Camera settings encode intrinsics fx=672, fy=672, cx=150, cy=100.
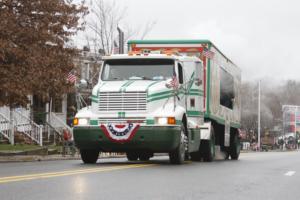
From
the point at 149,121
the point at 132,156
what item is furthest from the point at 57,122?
the point at 149,121

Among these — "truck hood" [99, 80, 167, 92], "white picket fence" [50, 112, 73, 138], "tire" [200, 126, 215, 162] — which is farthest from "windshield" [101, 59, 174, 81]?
"white picket fence" [50, 112, 73, 138]

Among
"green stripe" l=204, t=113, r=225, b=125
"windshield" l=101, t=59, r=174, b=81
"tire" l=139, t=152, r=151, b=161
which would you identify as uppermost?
"windshield" l=101, t=59, r=174, b=81

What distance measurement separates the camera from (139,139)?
1602 cm

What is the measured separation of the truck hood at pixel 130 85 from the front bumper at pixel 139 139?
3.28 feet

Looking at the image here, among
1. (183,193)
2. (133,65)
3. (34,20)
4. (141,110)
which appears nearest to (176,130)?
(141,110)

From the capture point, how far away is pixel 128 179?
11.7 meters

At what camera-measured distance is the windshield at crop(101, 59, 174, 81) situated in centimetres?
1720

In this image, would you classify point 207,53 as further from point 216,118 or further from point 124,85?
point 124,85

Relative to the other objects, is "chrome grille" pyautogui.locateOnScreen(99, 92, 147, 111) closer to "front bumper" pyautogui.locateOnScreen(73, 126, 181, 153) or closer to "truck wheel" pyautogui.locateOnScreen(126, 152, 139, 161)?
"front bumper" pyautogui.locateOnScreen(73, 126, 181, 153)

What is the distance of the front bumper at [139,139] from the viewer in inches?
630

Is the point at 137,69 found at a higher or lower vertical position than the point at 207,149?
higher

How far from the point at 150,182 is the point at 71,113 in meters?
Answer: 34.7

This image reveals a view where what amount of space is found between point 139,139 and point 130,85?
1.44 meters

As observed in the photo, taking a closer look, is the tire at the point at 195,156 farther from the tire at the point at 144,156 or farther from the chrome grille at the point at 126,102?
the chrome grille at the point at 126,102
